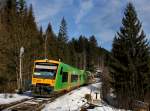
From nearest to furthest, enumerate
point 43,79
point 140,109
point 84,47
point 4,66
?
point 140,109
point 43,79
point 4,66
point 84,47

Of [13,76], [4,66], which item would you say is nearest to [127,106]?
[4,66]

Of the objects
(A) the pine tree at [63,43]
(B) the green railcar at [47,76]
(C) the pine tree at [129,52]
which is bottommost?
(B) the green railcar at [47,76]

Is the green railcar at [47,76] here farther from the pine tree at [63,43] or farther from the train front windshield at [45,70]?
the pine tree at [63,43]

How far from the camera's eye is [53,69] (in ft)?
102

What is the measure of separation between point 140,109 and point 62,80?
10627 millimetres

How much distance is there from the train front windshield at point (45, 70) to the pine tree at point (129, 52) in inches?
577

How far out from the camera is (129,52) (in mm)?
46031

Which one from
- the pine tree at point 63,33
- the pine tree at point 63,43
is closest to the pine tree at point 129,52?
the pine tree at point 63,43

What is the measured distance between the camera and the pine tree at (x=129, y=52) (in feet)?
146

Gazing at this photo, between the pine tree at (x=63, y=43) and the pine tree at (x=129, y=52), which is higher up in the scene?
the pine tree at (x=63, y=43)

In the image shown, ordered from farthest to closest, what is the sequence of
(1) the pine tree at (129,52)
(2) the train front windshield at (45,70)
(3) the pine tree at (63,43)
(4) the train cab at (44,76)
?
(3) the pine tree at (63,43) < (1) the pine tree at (129,52) < (2) the train front windshield at (45,70) < (4) the train cab at (44,76)

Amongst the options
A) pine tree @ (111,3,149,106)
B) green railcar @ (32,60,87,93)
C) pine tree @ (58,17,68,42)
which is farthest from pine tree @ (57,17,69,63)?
green railcar @ (32,60,87,93)

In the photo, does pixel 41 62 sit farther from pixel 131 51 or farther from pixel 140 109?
pixel 131 51

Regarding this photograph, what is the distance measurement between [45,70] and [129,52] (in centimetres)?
1772
